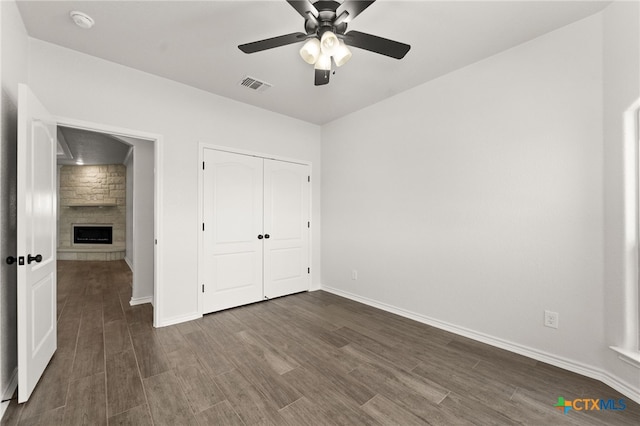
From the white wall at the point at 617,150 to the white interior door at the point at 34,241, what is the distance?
3993 mm

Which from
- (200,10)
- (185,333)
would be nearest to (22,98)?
(200,10)

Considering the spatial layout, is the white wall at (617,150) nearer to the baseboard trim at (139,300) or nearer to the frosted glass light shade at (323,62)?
the frosted glass light shade at (323,62)

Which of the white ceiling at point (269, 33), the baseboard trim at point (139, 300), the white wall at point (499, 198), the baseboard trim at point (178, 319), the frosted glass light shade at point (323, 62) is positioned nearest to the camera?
the frosted glass light shade at point (323, 62)

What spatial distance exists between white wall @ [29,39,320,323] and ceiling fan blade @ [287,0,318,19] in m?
2.20

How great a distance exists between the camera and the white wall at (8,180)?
1.73m

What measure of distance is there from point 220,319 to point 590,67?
13.8ft

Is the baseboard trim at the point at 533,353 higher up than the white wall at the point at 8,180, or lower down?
lower down

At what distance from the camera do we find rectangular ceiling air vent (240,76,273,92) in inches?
118

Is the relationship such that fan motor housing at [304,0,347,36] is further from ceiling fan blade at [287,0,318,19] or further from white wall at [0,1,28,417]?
white wall at [0,1,28,417]

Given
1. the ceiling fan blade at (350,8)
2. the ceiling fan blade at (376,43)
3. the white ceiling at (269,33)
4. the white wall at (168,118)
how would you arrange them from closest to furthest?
the ceiling fan blade at (350,8)
the ceiling fan blade at (376,43)
the white ceiling at (269,33)
the white wall at (168,118)

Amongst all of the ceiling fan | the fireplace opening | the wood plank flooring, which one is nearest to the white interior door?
the wood plank flooring

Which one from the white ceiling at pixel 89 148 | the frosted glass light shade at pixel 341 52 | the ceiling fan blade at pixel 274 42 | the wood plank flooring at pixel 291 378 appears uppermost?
the white ceiling at pixel 89 148

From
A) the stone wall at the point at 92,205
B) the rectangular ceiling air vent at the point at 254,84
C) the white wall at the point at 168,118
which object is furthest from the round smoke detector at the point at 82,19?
the stone wall at the point at 92,205

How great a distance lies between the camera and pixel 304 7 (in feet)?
4.90
